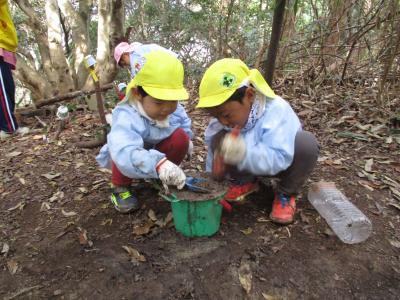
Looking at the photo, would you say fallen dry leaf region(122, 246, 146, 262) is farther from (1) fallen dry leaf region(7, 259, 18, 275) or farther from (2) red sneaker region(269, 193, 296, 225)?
(2) red sneaker region(269, 193, 296, 225)

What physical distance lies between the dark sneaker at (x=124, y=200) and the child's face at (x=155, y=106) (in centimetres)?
56

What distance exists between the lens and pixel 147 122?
2.17 m

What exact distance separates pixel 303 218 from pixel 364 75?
8.81ft

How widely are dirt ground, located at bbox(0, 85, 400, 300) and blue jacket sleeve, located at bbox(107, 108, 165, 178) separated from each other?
46cm

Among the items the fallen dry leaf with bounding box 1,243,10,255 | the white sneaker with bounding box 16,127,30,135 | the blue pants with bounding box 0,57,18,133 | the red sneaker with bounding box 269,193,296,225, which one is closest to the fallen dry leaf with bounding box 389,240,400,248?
the red sneaker with bounding box 269,193,296,225

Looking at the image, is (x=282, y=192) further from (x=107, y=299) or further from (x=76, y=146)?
(x=76, y=146)

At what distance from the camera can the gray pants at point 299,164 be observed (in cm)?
202

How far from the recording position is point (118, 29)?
5418mm

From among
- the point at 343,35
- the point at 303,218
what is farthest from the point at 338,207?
the point at 343,35

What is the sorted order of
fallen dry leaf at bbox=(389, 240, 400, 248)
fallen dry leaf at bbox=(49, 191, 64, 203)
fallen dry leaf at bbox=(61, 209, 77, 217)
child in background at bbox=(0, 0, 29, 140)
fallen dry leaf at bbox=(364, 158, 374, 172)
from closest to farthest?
fallen dry leaf at bbox=(389, 240, 400, 248)
fallen dry leaf at bbox=(61, 209, 77, 217)
fallen dry leaf at bbox=(49, 191, 64, 203)
fallen dry leaf at bbox=(364, 158, 374, 172)
child in background at bbox=(0, 0, 29, 140)

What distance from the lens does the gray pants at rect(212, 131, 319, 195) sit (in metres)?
2.02

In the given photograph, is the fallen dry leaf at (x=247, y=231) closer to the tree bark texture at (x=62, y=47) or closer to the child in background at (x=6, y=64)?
the child in background at (x=6, y=64)

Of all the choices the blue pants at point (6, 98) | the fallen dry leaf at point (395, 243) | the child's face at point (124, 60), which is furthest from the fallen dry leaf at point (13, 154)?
the fallen dry leaf at point (395, 243)

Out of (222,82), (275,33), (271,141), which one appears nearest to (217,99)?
(222,82)
